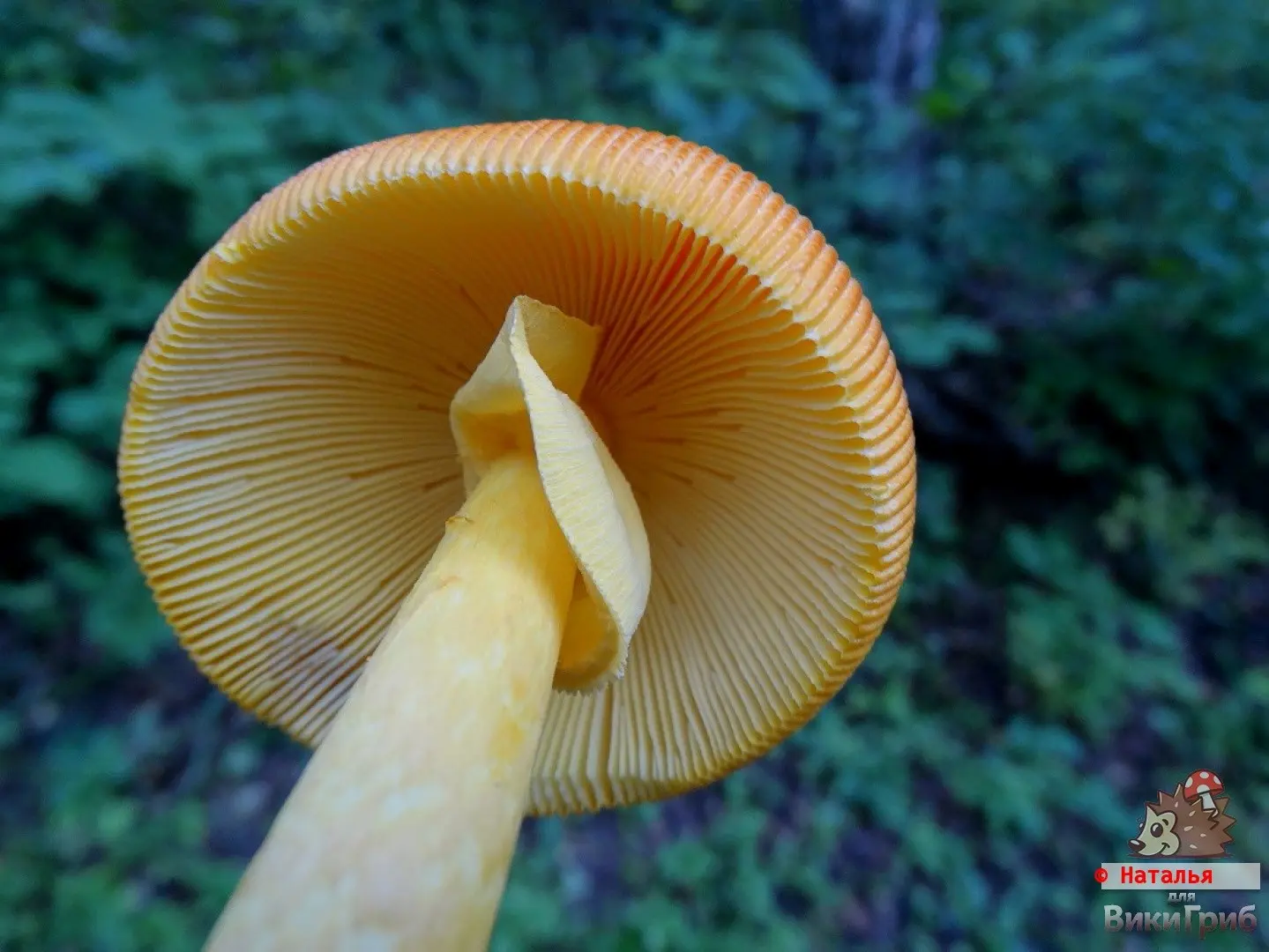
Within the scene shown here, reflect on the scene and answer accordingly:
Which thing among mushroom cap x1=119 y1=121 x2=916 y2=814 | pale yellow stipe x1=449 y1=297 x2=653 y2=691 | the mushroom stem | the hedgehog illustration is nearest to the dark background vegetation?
the hedgehog illustration

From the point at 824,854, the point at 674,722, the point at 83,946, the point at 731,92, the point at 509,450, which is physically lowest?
the point at 83,946

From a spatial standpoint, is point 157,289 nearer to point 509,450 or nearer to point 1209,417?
point 509,450

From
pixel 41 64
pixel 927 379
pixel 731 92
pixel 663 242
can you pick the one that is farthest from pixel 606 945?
pixel 41 64

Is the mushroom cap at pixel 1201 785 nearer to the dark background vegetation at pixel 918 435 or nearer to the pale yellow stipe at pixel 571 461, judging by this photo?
the dark background vegetation at pixel 918 435

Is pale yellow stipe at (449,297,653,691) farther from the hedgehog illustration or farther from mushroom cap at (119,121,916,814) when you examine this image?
the hedgehog illustration

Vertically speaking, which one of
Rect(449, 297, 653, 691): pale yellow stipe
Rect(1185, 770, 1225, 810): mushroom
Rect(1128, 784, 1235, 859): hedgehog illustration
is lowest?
Rect(1128, 784, 1235, 859): hedgehog illustration

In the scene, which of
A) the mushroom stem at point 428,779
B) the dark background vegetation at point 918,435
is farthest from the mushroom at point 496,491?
the dark background vegetation at point 918,435
